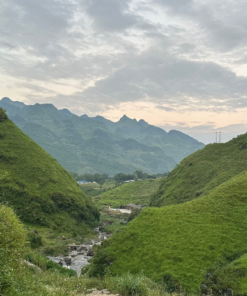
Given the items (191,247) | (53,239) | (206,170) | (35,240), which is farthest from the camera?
(206,170)

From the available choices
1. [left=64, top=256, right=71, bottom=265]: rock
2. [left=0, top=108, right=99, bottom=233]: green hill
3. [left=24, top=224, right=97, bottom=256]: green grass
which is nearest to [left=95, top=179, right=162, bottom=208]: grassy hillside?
[left=0, top=108, right=99, bottom=233]: green hill

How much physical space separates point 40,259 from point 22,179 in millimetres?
38578

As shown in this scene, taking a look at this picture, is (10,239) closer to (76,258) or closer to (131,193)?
(76,258)

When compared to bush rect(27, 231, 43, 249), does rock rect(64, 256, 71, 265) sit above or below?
below

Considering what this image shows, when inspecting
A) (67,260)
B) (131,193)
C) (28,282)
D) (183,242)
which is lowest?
(131,193)

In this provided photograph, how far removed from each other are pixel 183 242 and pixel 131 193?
129m

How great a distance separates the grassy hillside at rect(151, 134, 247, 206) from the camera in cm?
6172

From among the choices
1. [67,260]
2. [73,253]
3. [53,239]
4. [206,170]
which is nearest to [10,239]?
[67,260]

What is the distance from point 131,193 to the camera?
511 feet

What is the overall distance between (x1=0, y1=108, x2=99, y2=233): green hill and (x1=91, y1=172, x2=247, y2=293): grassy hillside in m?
30.2

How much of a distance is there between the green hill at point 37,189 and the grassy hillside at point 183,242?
1188 inches

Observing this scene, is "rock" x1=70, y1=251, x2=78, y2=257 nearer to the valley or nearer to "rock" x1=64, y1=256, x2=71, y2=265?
the valley

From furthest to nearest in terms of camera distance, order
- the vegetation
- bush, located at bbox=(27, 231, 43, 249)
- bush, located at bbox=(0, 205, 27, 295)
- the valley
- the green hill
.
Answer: the green hill, bush, located at bbox=(27, 231, 43, 249), the valley, bush, located at bbox=(0, 205, 27, 295), the vegetation

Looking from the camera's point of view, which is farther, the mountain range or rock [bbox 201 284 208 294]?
the mountain range
